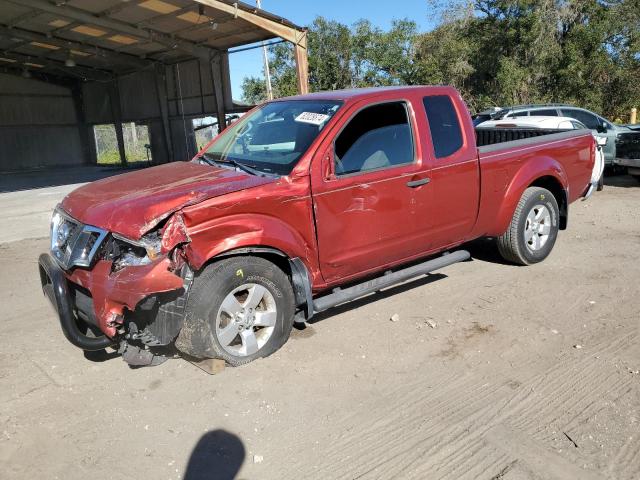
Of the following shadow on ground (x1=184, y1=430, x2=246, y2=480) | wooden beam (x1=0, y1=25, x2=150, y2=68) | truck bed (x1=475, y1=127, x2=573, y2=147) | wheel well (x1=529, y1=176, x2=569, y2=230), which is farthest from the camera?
wooden beam (x1=0, y1=25, x2=150, y2=68)

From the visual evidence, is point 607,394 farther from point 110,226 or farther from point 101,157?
point 101,157

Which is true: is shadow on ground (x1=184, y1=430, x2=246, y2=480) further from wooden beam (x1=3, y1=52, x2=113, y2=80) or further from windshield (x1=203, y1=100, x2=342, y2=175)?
wooden beam (x1=3, y1=52, x2=113, y2=80)

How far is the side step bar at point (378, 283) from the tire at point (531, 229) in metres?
0.83

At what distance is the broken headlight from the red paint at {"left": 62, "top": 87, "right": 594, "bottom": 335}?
0.06m

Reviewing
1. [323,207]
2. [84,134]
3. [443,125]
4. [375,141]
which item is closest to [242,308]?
[323,207]

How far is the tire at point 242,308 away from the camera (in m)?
3.52

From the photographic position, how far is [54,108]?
29469 millimetres

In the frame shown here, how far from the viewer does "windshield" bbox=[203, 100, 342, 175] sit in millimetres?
4199

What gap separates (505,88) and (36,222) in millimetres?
21221

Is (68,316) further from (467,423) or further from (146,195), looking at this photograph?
(467,423)

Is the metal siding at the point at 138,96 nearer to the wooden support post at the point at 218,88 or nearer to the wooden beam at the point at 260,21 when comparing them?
the wooden support post at the point at 218,88

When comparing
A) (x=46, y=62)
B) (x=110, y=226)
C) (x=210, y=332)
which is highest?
(x=46, y=62)

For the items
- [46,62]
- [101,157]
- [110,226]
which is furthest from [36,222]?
[101,157]

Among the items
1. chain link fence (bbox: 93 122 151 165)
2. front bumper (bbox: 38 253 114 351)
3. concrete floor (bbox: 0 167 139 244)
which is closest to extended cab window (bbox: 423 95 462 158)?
front bumper (bbox: 38 253 114 351)
